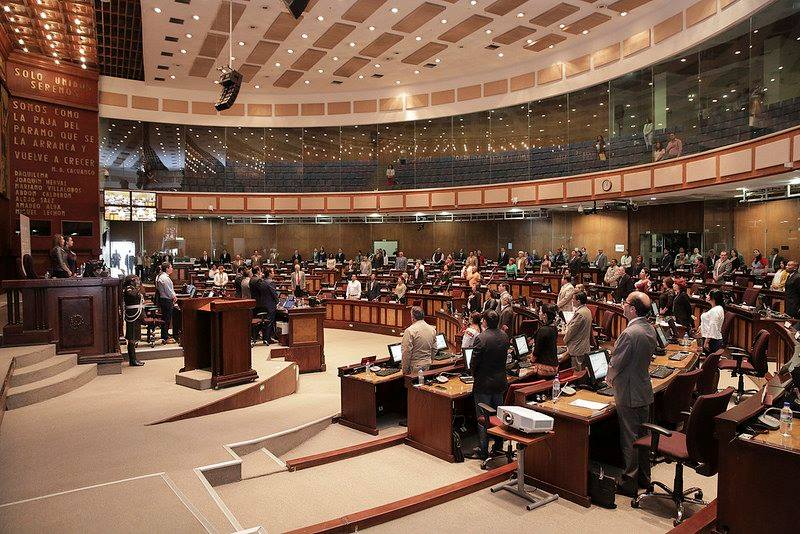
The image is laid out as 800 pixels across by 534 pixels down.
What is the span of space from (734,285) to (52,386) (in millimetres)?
13185

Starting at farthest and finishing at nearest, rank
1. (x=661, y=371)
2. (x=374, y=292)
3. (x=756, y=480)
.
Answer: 1. (x=374, y=292)
2. (x=661, y=371)
3. (x=756, y=480)

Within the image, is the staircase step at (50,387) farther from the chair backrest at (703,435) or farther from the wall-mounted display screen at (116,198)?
the wall-mounted display screen at (116,198)

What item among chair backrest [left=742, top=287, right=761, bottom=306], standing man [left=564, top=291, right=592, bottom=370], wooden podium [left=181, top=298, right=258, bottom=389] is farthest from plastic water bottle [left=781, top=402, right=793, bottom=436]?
chair backrest [left=742, top=287, right=761, bottom=306]

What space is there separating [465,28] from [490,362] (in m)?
13.9

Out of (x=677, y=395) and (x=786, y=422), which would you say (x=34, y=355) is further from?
(x=786, y=422)

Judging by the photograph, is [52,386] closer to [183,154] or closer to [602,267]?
[602,267]

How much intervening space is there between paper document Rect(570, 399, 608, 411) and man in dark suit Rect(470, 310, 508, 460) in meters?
0.80

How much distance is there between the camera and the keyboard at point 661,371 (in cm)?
579

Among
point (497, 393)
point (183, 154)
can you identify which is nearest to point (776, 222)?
point (497, 393)

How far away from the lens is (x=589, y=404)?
15.7ft

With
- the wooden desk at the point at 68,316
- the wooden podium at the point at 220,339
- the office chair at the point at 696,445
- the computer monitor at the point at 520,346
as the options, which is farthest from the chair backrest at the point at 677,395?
the wooden desk at the point at 68,316

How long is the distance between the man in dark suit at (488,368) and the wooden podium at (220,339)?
126 inches

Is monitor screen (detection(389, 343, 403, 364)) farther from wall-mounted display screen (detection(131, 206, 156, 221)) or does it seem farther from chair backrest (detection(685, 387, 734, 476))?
wall-mounted display screen (detection(131, 206, 156, 221))

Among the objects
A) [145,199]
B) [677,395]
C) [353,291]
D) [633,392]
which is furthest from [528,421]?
[145,199]
